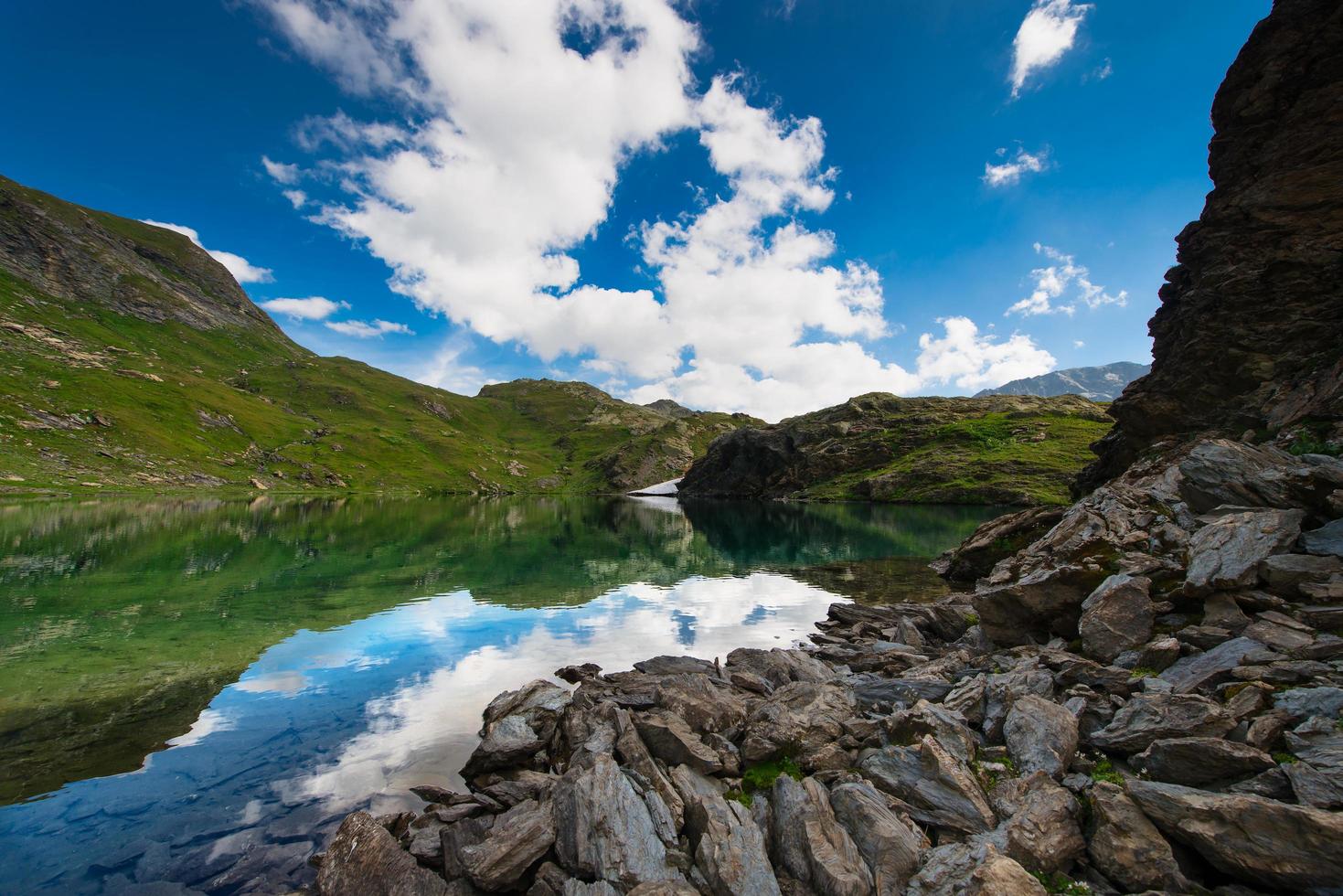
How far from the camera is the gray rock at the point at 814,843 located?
1053cm

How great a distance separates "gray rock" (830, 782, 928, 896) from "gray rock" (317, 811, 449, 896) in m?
9.04

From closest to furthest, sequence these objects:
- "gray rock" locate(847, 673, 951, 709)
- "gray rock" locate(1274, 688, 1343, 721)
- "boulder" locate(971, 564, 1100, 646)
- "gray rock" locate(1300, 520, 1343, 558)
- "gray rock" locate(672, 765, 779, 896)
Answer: "gray rock" locate(672, 765, 779, 896) < "gray rock" locate(1274, 688, 1343, 721) < "gray rock" locate(1300, 520, 1343, 558) < "gray rock" locate(847, 673, 951, 709) < "boulder" locate(971, 564, 1100, 646)

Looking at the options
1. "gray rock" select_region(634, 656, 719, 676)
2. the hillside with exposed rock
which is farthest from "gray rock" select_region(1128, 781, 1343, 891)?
"gray rock" select_region(634, 656, 719, 676)

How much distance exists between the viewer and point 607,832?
1217 cm

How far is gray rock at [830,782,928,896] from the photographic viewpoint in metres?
10.7

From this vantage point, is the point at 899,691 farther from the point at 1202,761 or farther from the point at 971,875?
the point at 971,875

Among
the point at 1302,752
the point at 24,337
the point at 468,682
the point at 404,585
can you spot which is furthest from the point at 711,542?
the point at 24,337

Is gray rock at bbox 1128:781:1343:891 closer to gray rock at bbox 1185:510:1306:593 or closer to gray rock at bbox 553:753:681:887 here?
gray rock at bbox 553:753:681:887

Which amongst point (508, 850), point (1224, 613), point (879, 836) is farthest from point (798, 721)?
point (1224, 613)

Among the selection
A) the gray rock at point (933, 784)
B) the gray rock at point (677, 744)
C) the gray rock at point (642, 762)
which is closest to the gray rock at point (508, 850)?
the gray rock at point (642, 762)

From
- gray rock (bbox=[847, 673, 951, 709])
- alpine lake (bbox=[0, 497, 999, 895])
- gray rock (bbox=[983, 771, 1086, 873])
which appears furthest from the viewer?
gray rock (bbox=[847, 673, 951, 709])

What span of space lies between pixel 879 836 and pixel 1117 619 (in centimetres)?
1353

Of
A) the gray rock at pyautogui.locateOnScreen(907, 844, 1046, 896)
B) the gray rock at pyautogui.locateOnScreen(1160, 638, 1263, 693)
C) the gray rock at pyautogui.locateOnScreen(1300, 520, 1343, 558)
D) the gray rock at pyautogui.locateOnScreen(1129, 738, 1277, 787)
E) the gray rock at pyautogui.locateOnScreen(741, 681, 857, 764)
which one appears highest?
the gray rock at pyautogui.locateOnScreen(1300, 520, 1343, 558)

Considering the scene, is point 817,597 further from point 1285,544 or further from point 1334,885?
point 1334,885
